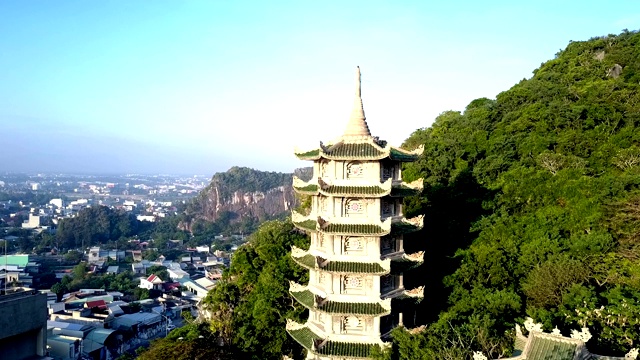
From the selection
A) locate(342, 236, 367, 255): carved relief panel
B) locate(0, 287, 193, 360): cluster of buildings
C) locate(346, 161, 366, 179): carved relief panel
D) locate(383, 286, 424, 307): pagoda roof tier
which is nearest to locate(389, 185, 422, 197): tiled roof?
locate(346, 161, 366, 179): carved relief panel

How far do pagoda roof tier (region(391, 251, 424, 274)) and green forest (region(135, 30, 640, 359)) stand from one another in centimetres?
183

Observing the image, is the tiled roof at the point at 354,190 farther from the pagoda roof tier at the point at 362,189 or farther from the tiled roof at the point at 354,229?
the tiled roof at the point at 354,229

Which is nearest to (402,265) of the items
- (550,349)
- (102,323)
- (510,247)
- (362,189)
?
(362,189)

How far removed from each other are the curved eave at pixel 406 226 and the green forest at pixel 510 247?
290 cm

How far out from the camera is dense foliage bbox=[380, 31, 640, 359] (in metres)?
16.2

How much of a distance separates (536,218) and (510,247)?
289 cm

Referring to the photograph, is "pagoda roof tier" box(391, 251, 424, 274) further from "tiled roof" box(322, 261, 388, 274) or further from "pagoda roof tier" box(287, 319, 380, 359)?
"pagoda roof tier" box(287, 319, 380, 359)

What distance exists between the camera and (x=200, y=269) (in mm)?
82562

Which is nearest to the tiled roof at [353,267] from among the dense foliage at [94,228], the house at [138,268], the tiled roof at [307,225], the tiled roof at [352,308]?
the tiled roof at [352,308]

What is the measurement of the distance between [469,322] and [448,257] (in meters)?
6.25

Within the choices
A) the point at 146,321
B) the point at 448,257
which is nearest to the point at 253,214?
the point at 146,321

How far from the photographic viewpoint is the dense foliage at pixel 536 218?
53.2 ft

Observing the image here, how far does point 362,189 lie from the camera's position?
1541cm

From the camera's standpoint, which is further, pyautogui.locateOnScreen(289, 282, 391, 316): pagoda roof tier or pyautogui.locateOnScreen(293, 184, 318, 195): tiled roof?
pyautogui.locateOnScreen(293, 184, 318, 195): tiled roof
